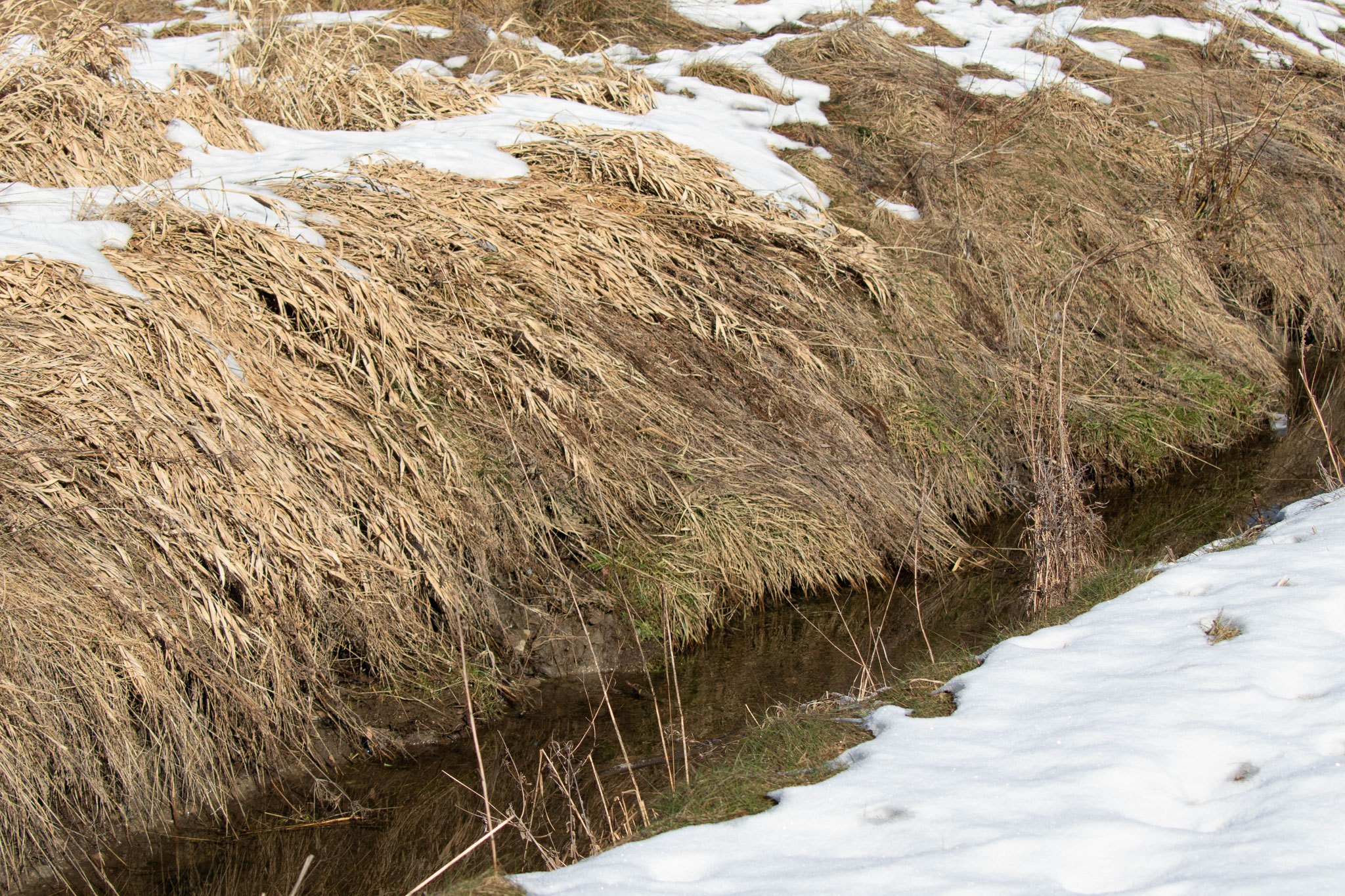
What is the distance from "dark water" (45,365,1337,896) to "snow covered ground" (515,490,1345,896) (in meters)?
0.55

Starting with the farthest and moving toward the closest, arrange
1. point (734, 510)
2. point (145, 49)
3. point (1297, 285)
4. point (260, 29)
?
point (1297, 285) → point (260, 29) → point (145, 49) → point (734, 510)

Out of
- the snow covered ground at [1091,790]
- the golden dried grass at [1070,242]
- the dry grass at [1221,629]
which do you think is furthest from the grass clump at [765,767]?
the golden dried grass at [1070,242]

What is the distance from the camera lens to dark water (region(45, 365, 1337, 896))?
10.3ft

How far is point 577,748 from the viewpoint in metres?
3.70

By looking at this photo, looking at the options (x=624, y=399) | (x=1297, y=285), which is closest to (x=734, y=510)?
(x=624, y=399)

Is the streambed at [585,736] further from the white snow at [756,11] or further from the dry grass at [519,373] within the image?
the white snow at [756,11]

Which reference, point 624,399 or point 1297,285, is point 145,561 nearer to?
point 624,399

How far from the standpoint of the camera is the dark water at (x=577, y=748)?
10.3 feet

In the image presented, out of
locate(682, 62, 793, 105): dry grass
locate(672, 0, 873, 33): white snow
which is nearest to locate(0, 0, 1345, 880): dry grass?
locate(682, 62, 793, 105): dry grass

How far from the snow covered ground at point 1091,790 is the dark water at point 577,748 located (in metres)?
0.55

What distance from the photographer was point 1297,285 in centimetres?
720

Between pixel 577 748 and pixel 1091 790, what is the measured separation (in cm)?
189

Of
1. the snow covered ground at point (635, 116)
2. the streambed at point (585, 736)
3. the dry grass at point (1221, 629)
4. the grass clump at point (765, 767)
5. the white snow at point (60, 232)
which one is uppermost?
the snow covered ground at point (635, 116)

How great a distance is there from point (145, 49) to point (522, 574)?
3978mm
